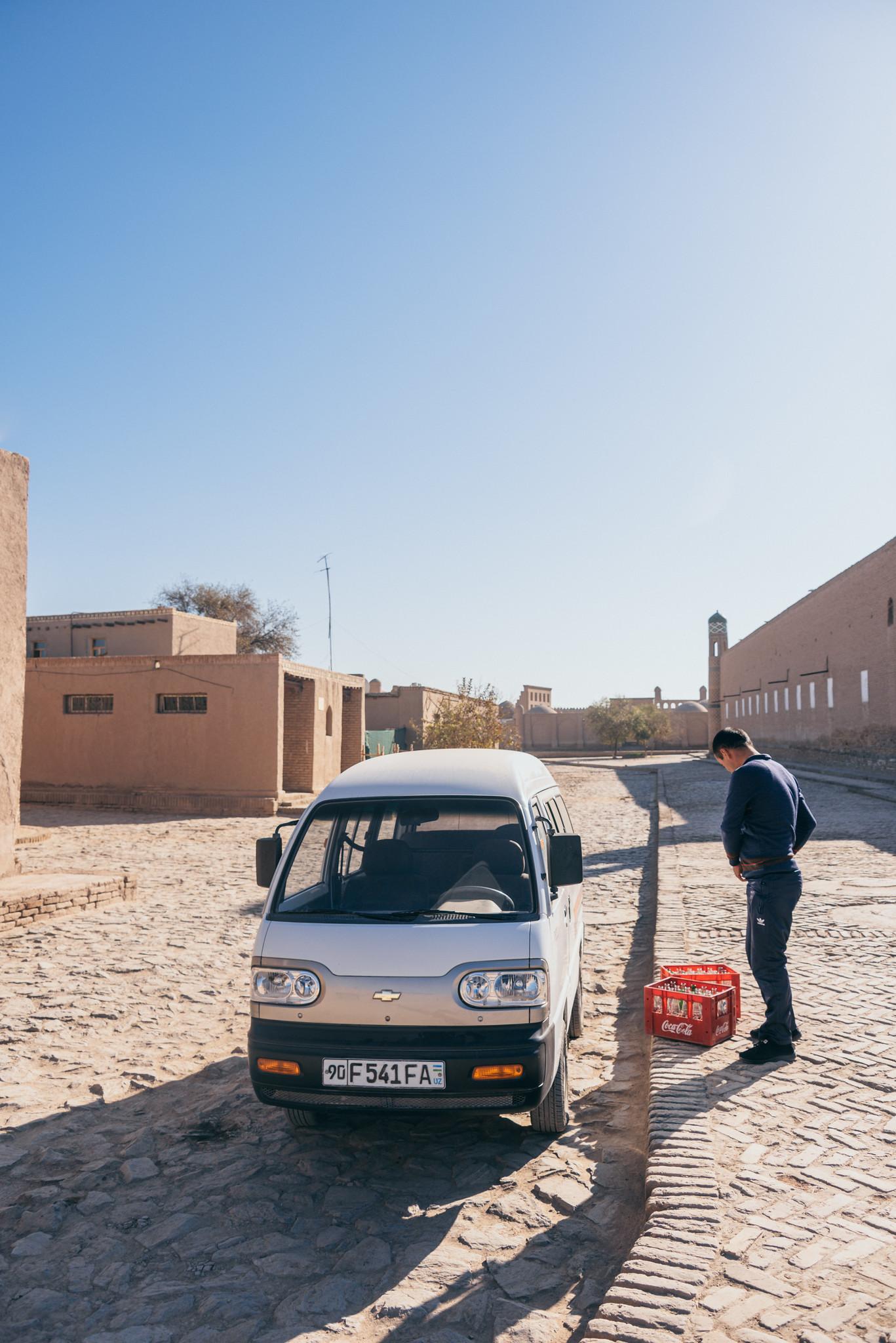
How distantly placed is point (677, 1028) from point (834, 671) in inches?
1355

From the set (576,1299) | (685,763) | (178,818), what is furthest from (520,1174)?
(685,763)

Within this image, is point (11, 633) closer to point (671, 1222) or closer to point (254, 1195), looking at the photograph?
point (254, 1195)

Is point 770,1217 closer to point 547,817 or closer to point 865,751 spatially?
point 547,817

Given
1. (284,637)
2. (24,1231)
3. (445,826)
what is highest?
(284,637)

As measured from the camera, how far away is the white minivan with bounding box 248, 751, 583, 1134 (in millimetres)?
4023

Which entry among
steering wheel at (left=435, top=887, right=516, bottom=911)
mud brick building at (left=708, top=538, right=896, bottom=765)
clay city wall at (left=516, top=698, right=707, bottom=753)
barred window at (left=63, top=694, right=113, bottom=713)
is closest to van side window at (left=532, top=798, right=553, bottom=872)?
steering wheel at (left=435, top=887, right=516, bottom=911)

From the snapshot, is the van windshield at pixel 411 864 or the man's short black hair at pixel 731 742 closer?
the van windshield at pixel 411 864

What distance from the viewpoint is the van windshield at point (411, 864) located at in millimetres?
4508

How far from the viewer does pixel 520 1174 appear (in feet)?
14.2

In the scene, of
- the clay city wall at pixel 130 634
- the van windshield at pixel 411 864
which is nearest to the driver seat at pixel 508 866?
the van windshield at pixel 411 864

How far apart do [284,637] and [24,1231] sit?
5100cm

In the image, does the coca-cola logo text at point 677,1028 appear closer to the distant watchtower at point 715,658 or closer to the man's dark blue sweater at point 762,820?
the man's dark blue sweater at point 762,820

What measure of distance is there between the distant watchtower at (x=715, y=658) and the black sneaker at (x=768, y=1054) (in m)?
59.7

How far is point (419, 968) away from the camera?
410 centimetres
